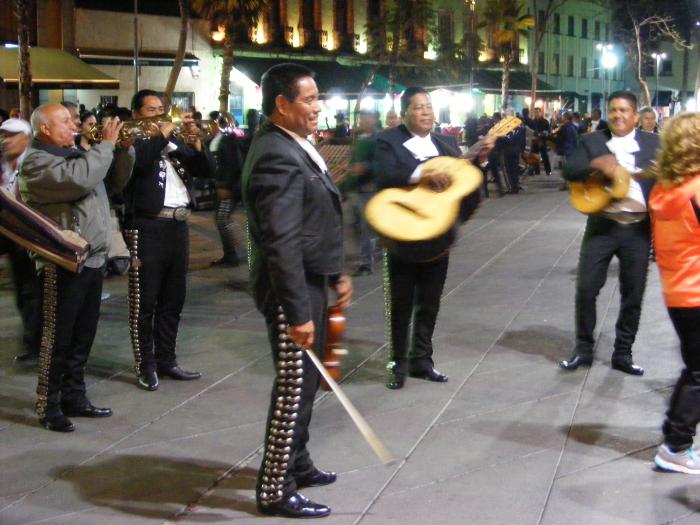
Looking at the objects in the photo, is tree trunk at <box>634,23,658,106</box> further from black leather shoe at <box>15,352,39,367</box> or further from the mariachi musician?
black leather shoe at <box>15,352,39,367</box>

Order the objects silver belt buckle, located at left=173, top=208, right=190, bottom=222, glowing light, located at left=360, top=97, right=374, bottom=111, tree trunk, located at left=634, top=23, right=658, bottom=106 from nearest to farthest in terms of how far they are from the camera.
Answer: silver belt buckle, located at left=173, top=208, right=190, bottom=222 → tree trunk, located at left=634, top=23, right=658, bottom=106 → glowing light, located at left=360, top=97, right=374, bottom=111

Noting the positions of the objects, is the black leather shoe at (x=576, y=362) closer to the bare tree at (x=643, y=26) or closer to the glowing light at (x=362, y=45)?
the glowing light at (x=362, y=45)

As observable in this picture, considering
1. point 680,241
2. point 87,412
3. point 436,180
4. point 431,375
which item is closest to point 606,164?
point 436,180

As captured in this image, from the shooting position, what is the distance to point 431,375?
623 cm

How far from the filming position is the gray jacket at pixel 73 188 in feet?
16.6

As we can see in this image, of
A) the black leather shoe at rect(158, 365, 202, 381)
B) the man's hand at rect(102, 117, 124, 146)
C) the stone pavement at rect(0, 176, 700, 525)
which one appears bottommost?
the stone pavement at rect(0, 176, 700, 525)

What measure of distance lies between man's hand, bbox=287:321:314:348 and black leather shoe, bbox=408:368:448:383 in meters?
2.46

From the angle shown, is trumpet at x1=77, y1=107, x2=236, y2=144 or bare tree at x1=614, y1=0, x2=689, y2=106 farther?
bare tree at x1=614, y1=0, x2=689, y2=106

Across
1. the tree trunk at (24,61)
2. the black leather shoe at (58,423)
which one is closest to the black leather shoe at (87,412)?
the black leather shoe at (58,423)

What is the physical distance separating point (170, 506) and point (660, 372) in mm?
3650

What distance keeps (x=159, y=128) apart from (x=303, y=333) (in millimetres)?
2464

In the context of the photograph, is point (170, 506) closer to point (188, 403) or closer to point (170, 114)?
point (188, 403)

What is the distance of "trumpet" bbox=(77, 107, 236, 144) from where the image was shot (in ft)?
18.7

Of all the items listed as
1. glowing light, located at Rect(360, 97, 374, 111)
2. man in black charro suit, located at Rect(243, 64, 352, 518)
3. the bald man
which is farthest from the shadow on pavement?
glowing light, located at Rect(360, 97, 374, 111)
